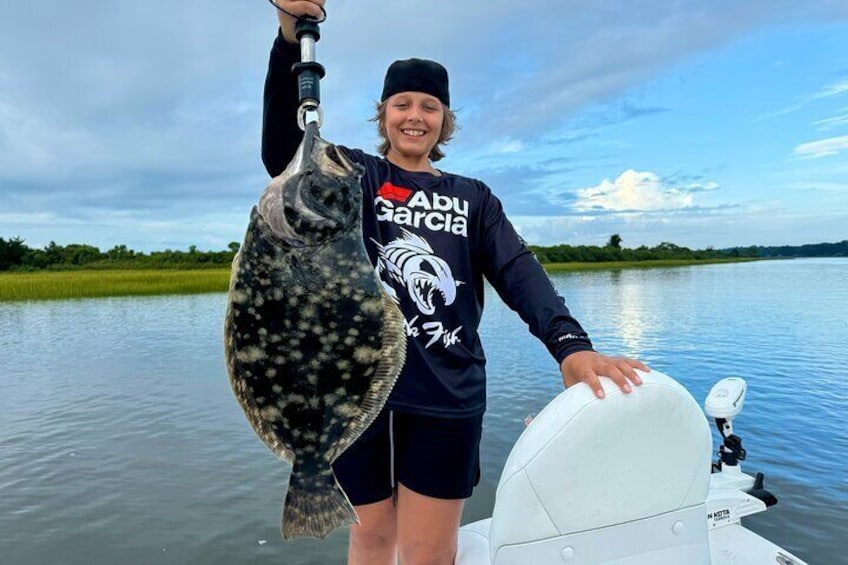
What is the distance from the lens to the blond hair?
278cm

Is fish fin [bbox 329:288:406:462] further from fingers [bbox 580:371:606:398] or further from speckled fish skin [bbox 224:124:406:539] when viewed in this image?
fingers [bbox 580:371:606:398]

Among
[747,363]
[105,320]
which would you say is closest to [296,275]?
[747,363]

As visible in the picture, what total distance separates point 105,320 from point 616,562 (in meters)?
24.2

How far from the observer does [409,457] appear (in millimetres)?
2580

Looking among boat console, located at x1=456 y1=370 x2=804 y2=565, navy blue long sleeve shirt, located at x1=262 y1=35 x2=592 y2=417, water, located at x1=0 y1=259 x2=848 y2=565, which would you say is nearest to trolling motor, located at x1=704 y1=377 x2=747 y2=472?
water, located at x1=0 y1=259 x2=848 y2=565

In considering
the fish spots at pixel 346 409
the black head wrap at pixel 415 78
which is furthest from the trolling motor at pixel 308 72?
the fish spots at pixel 346 409

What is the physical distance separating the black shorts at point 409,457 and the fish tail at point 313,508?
1.82 feet

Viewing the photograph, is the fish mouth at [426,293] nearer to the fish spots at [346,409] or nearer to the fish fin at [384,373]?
the fish fin at [384,373]

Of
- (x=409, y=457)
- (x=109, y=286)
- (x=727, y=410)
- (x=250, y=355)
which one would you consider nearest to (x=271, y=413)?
(x=250, y=355)

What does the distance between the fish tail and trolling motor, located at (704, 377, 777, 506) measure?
3.95 m

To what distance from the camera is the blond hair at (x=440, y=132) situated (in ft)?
9.12

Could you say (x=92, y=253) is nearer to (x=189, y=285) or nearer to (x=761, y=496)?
(x=189, y=285)

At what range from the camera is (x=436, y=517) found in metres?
2.60

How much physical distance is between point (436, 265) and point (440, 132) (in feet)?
2.31
